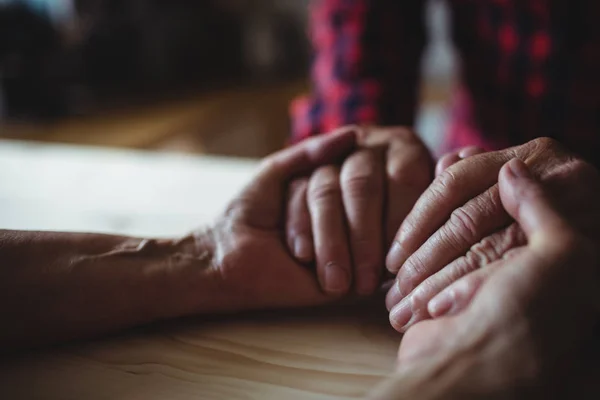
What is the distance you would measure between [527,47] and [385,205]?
1.93ft

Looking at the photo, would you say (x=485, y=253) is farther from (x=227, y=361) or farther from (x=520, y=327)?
(x=227, y=361)

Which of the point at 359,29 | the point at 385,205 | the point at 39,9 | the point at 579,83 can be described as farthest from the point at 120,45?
the point at 385,205

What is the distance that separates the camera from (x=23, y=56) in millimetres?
3041

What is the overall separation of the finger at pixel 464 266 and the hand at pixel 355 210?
8 cm

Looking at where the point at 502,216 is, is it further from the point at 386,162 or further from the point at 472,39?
the point at 472,39

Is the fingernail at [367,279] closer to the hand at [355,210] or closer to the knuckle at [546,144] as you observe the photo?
the hand at [355,210]

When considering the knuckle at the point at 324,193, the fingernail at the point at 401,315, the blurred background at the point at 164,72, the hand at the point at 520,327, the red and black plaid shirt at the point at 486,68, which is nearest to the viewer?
the hand at the point at 520,327

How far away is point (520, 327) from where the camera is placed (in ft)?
1.14

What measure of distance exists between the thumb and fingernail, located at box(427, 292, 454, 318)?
0.22ft

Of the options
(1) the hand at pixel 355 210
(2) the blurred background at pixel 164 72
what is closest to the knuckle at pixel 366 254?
(1) the hand at pixel 355 210

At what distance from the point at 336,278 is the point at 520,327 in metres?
0.19

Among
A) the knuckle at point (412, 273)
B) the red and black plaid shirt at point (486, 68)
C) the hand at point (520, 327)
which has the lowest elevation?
the hand at point (520, 327)

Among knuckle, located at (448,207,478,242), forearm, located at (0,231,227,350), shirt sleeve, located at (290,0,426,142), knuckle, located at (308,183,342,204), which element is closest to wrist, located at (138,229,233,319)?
forearm, located at (0,231,227,350)

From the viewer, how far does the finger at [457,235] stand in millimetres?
439
